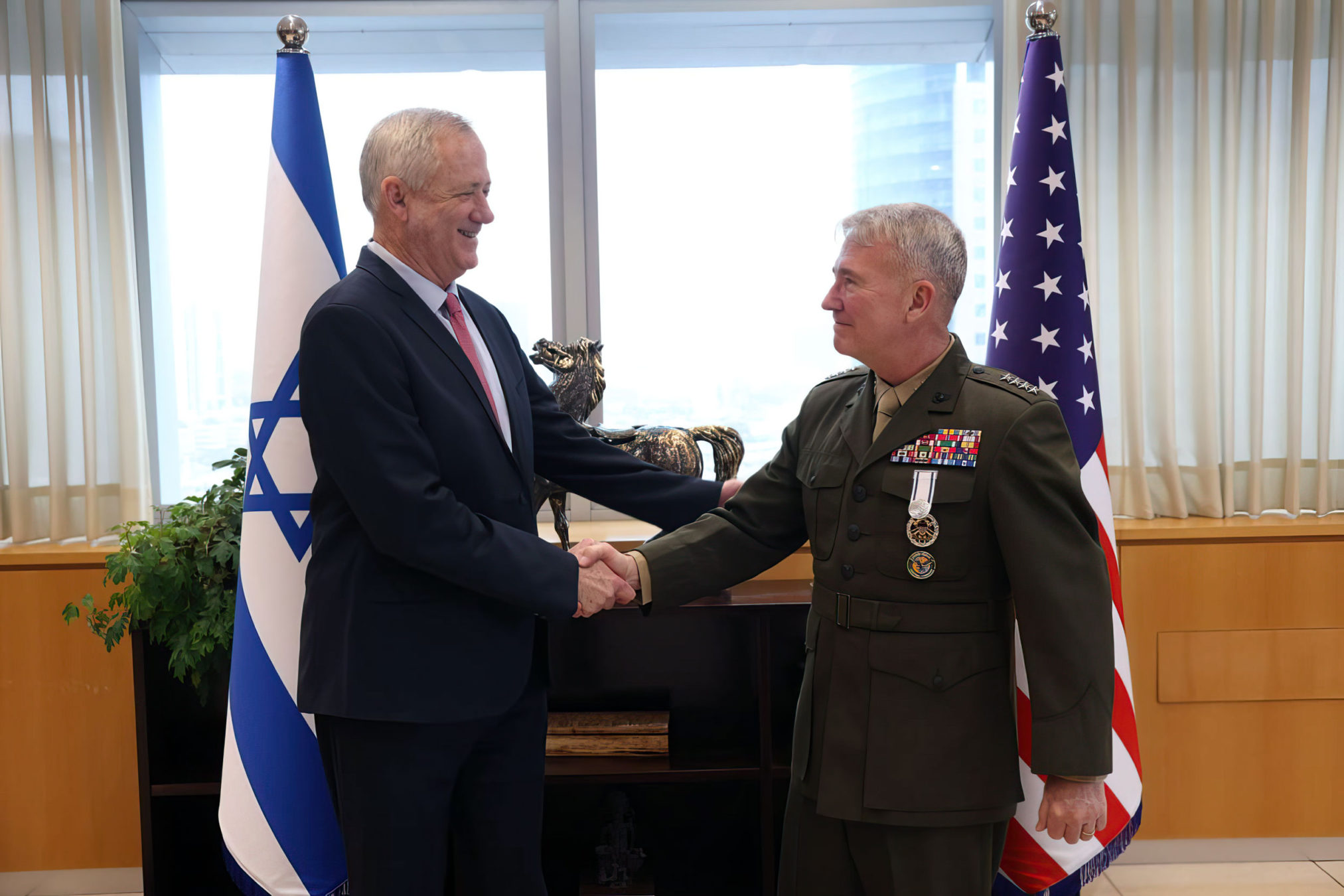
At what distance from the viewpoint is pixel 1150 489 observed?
2.98 meters

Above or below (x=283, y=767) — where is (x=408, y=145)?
above

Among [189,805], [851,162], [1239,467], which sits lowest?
[189,805]

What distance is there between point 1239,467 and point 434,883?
2.61 m

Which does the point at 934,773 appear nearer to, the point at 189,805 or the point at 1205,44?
the point at 189,805

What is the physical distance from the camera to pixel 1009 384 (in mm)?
1508

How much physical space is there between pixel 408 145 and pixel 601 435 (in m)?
0.92

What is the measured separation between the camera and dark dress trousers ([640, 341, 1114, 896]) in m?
1.40

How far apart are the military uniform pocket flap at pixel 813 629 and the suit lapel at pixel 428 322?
60 centimetres

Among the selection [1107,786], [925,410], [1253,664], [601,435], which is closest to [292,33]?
[601,435]

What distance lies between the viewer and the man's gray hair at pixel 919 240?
1.47m

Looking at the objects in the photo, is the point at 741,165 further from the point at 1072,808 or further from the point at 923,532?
the point at 1072,808

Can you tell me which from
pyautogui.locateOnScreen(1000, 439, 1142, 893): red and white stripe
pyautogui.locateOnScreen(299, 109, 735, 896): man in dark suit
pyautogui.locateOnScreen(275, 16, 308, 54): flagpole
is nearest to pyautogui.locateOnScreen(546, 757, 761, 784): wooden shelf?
pyautogui.locateOnScreen(1000, 439, 1142, 893): red and white stripe

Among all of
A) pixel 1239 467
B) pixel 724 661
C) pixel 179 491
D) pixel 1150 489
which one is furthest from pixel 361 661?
pixel 1239 467

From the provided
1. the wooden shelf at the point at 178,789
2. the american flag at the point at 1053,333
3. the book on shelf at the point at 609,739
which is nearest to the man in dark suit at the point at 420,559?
the book on shelf at the point at 609,739
